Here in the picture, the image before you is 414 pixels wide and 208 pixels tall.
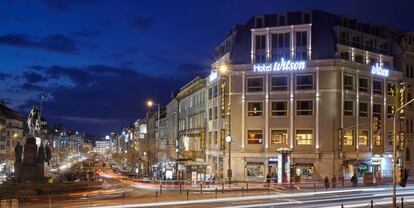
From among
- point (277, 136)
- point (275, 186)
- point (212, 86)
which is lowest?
point (275, 186)

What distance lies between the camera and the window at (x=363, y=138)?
73.3 metres

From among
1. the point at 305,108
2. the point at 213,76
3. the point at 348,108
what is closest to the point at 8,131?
the point at 213,76

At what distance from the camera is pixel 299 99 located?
70312 mm

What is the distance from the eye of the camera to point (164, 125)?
131 meters

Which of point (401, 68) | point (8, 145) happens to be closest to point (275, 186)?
point (401, 68)

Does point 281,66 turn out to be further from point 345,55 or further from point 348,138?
point 348,138

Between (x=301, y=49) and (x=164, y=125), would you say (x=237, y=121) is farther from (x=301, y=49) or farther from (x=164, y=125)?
(x=164, y=125)

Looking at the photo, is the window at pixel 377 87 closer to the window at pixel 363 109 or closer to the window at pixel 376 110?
the window at pixel 376 110

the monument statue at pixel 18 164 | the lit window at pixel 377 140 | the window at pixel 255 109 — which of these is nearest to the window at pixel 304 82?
the window at pixel 255 109

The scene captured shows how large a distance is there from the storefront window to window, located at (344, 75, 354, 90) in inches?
581

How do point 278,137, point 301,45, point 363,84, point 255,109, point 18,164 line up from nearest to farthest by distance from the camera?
point 18,164, point 301,45, point 278,137, point 255,109, point 363,84

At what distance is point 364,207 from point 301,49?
3364 centimetres

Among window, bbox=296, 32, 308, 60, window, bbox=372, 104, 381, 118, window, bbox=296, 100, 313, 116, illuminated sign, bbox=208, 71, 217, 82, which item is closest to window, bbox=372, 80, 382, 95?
window, bbox=372, 104, 381, 118

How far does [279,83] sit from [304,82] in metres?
3.14
